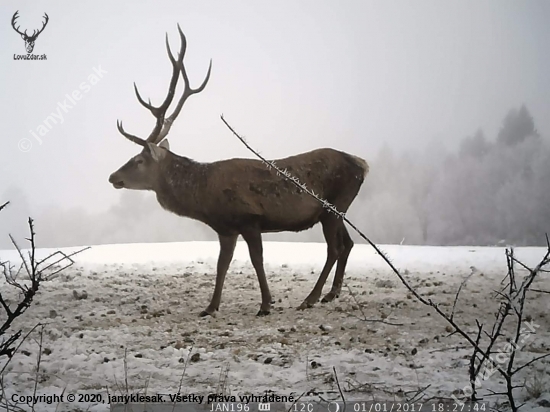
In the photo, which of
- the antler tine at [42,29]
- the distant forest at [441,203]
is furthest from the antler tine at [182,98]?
the antler tine at [42,29]

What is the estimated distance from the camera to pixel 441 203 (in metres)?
2.89

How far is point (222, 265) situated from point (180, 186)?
0.48 metres

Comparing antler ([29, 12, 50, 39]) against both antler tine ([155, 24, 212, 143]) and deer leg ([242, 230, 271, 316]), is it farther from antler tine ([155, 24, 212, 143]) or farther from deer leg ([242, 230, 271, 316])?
deer leg ([242, 230, 271, 316])

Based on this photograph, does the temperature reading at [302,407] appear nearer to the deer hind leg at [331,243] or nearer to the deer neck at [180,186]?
the deer hind leg at [331,243]

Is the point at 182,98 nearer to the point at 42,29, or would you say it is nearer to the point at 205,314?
the point at 42,29

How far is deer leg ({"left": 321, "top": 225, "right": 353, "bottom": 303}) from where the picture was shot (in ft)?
8.76

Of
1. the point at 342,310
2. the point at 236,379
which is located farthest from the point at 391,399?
the point at 342,310

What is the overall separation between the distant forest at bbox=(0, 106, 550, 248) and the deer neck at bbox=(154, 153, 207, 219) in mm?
304

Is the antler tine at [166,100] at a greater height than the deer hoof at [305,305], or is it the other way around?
the antler tine at [166,100]

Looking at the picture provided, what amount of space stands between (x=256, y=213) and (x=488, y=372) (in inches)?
53.6

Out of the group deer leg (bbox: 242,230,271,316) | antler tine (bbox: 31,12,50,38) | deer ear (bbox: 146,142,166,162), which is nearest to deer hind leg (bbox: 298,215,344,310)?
deer leg (bbox: 242,230,271,316)

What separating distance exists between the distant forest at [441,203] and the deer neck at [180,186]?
0.30 metres

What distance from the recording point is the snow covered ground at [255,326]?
161 centimetres

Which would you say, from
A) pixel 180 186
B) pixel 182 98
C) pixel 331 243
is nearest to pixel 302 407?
pixel 331 243
